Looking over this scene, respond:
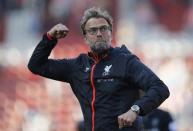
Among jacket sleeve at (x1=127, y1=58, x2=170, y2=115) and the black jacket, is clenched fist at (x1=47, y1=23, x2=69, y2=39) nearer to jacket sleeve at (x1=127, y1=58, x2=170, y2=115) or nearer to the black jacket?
the black jacket

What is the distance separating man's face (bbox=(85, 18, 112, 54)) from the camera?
5805 millimetres

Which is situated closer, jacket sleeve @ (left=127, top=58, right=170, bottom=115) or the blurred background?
jacket sleeve @ (left=127, top=58, right=170, bottom=115)

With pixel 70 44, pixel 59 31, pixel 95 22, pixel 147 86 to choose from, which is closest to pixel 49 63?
pixel 59 31

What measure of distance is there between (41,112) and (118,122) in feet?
28.7

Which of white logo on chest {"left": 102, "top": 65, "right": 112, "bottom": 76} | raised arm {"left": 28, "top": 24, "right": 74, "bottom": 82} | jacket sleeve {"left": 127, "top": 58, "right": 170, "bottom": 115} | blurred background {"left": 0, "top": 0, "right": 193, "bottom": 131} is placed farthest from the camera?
blurred background {"left": 0, "top": 0, "right": 193, "bottom": 131}

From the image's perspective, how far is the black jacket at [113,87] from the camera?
5.62 m

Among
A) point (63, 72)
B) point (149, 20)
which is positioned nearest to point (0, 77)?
point (149, 20)

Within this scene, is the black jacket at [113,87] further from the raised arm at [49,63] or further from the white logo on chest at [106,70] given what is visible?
the raised arm at [49,63]

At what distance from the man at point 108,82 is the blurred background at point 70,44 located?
828 cm

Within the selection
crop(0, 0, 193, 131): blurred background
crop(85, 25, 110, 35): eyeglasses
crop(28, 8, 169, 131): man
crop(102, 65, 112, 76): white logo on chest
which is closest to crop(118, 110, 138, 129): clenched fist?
crop(28, 8, 169, 131): man

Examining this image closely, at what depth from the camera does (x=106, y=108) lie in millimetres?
5707

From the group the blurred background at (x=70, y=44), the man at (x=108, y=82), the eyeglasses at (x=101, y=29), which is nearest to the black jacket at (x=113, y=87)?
the man at (x=108, y=82)

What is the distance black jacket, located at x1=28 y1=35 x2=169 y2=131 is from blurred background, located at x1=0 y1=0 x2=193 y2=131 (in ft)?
27.2

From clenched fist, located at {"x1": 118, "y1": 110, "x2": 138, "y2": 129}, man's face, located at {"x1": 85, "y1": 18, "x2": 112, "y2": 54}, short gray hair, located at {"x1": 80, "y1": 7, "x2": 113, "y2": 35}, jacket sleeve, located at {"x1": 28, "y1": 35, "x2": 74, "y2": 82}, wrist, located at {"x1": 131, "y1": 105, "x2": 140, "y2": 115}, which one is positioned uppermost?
short gray hair, located at {"x1": 80, "y1": 7, "x2": 113, "y2": 35}
